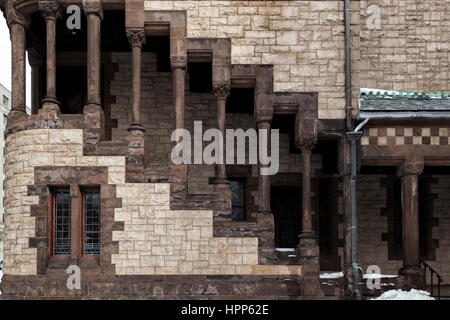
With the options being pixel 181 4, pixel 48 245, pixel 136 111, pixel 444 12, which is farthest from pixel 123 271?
pixel 444 12

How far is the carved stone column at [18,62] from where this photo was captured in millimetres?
12695

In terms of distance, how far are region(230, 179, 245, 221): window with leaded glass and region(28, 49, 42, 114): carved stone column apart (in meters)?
6.14

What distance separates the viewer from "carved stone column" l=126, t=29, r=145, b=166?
1230 centimetres

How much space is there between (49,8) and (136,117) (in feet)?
11.1

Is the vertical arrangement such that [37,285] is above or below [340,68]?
below

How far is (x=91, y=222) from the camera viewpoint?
1248cm

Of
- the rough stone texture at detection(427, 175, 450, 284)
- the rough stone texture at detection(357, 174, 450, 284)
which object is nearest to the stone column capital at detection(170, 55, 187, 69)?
the rough stone texture at detection(357, 174, 450, 284)

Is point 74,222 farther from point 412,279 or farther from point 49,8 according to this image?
point 412,279

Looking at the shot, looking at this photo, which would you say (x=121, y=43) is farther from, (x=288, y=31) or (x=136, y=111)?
(x=288, y=31)

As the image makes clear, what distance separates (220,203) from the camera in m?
12.2

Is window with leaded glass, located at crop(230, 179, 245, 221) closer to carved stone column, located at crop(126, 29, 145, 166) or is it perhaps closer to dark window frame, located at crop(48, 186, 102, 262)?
carved stone column, located at crop(126, 29, 145, 166)

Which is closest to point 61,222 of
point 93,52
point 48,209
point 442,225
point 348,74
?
point 48,209

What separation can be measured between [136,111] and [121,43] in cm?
338

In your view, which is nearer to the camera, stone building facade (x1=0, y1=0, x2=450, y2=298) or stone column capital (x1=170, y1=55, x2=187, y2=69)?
stone building facade (x1=0, y1=0, x2=450, y2=298)
